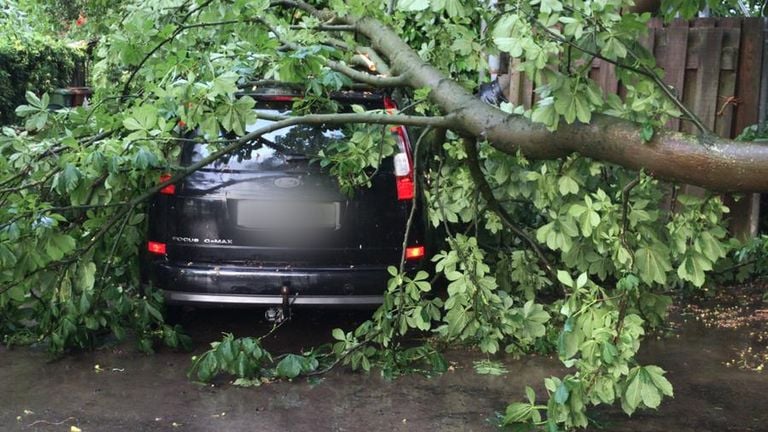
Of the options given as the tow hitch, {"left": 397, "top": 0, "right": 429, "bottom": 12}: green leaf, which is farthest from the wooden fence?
{"left": 397, "top": 0, "right": 429, "bottom": 12}: green leaf

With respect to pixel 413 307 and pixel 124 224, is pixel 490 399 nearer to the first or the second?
pixel 413 307

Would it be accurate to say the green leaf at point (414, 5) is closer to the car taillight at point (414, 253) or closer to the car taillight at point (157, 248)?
the car taillight at point (414, 253)

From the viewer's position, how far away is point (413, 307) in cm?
517

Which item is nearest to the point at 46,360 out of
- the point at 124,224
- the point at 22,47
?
the point at 124,224

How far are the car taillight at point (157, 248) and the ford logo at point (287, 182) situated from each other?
2.71 feet

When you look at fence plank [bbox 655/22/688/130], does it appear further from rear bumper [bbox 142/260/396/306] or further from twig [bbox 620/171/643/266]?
twig [bbox 620/171/643/266]

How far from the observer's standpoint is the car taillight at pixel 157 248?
5.60 meters

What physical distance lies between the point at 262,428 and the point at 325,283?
1.24 meters

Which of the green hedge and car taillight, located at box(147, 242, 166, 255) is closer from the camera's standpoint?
car taillight, located at box(147, 242, 166, 255)

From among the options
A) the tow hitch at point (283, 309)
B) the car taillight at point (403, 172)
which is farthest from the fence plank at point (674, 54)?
the tow hitch at point (283, 309)

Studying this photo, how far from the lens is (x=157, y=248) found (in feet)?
18.4

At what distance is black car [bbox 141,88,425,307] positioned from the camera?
550 cm

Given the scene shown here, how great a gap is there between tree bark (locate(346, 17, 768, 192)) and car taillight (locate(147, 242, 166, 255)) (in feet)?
6.47

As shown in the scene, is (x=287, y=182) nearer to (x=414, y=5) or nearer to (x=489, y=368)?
(x=489, y=368)
